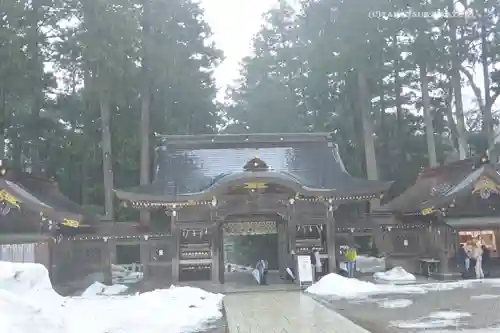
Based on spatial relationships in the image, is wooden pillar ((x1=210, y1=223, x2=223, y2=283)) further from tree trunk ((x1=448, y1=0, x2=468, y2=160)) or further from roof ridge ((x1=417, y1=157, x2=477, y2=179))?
tree trunk ((x1=448, y1=0, x2=468, y2=160))

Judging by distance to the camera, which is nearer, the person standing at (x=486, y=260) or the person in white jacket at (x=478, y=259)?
the person in white jacket at (x=478, y=259)

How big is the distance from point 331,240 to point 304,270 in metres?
1.83

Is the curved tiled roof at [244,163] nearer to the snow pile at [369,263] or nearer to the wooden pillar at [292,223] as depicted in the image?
the wooden pillar at [292,223]

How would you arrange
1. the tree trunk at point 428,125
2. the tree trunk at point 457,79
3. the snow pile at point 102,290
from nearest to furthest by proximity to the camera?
the snow pile at point 102,290 → the tree trunk at point 457,79 → the tree trunk at point 428,125

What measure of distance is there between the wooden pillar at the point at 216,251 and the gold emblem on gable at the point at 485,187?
28.0ft

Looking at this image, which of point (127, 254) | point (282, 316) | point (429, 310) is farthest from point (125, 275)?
point (429, 310)

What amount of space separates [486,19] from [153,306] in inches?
795

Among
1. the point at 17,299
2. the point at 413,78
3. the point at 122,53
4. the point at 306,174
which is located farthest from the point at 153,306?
the point at 413,78

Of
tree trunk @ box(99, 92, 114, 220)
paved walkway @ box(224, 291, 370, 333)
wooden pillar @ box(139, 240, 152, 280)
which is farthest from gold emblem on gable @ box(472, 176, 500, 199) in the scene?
tree trunk @ box(99, 92, 114, 220)

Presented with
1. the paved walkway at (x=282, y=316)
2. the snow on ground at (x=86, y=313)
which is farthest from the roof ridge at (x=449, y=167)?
the snow on ground at (x=86, y=313)

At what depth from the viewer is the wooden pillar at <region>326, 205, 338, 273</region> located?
57.1 ft

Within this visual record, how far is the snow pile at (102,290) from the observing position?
15.5 metres

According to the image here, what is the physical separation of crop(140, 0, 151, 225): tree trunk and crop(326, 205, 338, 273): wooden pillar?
9.77 m

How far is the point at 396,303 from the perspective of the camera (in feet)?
37.0
